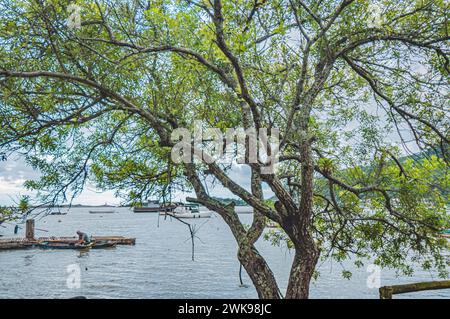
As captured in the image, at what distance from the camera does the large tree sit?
6.30 m

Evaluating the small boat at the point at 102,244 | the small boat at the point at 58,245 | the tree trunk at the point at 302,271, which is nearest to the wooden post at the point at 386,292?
the tree trunk at the point at 302,271

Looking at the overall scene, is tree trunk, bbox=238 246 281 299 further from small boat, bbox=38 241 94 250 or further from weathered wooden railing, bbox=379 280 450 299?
small boat, bbox=38 241 94 250

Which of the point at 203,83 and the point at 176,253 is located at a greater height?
the point at 203,83

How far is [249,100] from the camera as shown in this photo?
237 inches

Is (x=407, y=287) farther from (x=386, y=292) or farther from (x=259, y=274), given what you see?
(x=259, y=274)

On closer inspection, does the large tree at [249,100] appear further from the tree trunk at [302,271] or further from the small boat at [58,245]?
the small boat at [58,245]

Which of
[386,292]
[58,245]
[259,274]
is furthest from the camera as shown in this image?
[58,245]

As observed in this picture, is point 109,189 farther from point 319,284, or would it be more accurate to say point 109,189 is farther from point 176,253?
point 176,253

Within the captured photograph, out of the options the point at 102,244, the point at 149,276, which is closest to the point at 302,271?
the point at 149,276

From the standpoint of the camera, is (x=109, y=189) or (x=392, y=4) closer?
(x=392, y=4)

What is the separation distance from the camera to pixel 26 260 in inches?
1550

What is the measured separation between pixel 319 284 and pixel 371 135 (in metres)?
23.4
